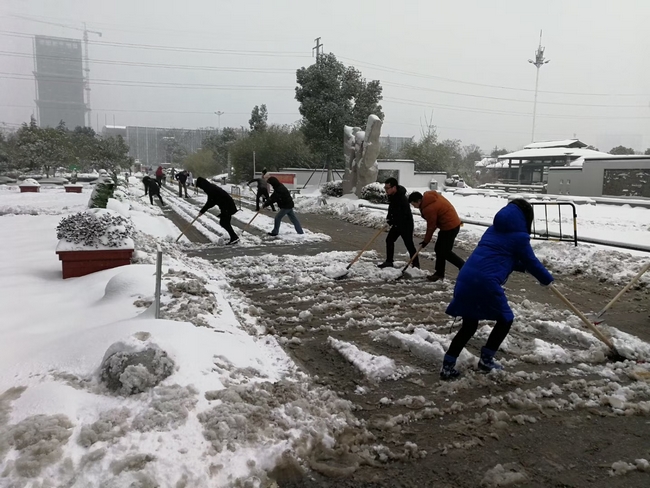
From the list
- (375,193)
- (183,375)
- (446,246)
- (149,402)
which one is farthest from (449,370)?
(375,193)

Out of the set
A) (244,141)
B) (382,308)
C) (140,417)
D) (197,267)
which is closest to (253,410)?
(140,417)

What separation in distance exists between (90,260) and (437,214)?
509 cm

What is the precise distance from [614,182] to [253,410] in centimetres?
2755

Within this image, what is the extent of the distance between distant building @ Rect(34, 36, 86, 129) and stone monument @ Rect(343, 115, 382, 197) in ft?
295

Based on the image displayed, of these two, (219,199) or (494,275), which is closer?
(494,275)

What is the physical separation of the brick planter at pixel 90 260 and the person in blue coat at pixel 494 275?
5.07m

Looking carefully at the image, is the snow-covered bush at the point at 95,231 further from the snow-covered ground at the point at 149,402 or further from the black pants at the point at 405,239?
the black pants at the point at 405,239

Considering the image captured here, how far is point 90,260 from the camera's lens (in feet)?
21.6

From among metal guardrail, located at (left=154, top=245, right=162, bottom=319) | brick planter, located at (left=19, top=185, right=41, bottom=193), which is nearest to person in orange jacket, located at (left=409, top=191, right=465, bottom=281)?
metal guardrail, located at (left=154, top=245, right=162, bottom=319)

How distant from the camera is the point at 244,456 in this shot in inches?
103

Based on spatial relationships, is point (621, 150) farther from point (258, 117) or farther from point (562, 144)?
point (258, 117)

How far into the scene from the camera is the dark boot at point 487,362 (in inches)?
151

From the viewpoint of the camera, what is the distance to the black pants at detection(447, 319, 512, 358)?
3.68 m

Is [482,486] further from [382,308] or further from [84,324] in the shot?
[84,324]
